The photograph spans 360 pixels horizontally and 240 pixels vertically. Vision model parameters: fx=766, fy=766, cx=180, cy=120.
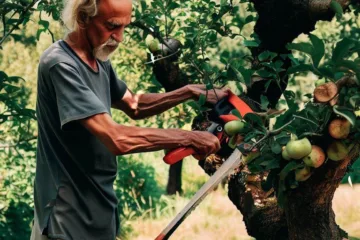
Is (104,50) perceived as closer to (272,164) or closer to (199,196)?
(199,196)

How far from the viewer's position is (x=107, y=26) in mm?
2949

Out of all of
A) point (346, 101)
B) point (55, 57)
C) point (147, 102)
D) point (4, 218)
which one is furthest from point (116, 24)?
point (4, 218)

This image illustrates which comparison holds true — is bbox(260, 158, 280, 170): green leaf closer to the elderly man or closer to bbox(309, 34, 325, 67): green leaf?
the elderly man

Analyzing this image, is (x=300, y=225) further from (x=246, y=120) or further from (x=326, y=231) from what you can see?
(x=246, y=120)

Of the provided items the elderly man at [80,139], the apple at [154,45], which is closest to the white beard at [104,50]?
the elderly man at [80,139]

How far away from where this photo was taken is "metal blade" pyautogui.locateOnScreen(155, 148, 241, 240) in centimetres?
315

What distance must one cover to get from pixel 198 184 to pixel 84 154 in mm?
7897

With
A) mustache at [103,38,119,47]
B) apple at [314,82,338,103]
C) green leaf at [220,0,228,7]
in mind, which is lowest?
green leaf at [220,0,228,7]

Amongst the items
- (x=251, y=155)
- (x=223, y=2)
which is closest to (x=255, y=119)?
(x=251, y=155)

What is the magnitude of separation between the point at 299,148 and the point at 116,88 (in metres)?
1.22

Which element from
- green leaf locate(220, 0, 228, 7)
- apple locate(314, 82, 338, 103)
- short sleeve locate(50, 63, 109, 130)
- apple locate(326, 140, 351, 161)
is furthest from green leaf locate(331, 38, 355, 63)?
green leaf locate(220, 0, 228, 7)

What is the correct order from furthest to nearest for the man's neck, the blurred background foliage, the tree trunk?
the tree trunk → the blurred background foliage → the man's neck

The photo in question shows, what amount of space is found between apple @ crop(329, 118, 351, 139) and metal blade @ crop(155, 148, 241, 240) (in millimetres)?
767

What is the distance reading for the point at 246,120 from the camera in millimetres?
2775
